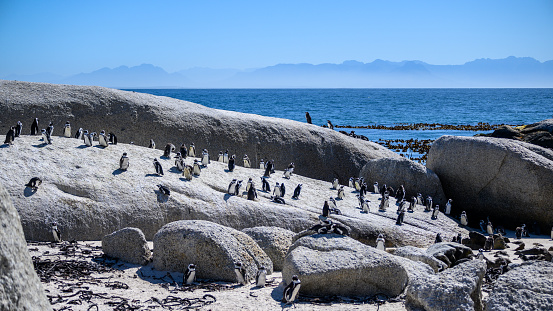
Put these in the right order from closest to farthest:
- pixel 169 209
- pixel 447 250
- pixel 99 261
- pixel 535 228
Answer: pixel 99 261, pixel 447 250, pixel 169 209, pixel 535 228

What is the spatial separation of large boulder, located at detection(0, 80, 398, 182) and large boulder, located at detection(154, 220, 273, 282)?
9700 mm

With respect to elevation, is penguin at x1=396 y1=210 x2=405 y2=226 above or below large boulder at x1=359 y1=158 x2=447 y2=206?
below

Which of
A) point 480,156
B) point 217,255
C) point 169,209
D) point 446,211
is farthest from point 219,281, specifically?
point 480,156

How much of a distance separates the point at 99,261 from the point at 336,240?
4.23 metres

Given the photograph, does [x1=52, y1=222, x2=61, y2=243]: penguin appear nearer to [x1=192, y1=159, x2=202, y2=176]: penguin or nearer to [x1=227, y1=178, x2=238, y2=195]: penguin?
[x1=192, y1=159, x2=202, y2=176]: penguin

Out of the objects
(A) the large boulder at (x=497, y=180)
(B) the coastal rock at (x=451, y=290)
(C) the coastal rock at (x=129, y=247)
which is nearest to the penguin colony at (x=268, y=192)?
(A) the large boulder at (x=497, y=180)

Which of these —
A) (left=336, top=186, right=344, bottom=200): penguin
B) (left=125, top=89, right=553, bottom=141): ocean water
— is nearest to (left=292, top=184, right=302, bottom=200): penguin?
(left=336, top=186, right=344, bottom=200): penguin

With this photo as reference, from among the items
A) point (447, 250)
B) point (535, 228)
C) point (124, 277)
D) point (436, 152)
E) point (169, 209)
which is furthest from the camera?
point (436, 152)

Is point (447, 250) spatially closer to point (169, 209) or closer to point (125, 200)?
point (169, 209)

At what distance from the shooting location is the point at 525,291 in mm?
6355

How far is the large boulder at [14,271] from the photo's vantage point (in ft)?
12.9

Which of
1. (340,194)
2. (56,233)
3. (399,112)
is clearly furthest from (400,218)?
(399,112)

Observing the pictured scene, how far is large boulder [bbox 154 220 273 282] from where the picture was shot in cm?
923

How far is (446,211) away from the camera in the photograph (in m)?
17.9
